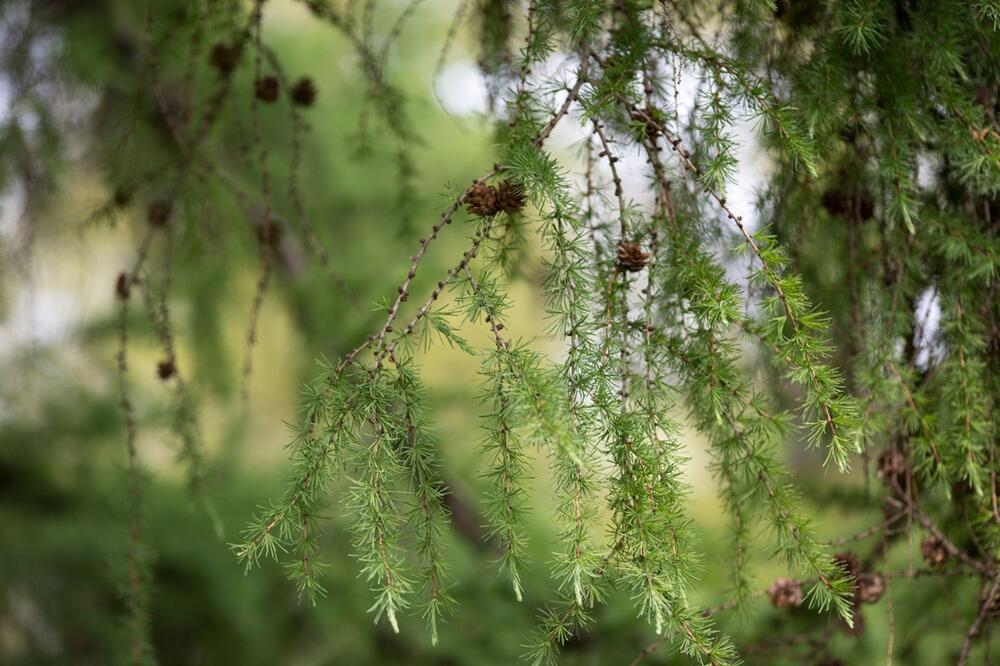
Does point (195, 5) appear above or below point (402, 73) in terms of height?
below

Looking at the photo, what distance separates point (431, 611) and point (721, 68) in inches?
20.8

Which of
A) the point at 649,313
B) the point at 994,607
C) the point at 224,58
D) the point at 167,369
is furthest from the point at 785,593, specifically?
the point at 224,58

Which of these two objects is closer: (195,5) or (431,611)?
(431,611)

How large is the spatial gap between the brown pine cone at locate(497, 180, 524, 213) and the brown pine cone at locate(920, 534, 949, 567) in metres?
0.60

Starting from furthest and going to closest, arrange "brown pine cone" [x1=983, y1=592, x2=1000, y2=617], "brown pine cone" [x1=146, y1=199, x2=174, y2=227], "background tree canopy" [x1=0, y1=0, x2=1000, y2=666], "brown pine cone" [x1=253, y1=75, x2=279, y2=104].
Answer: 1. "brown pine cone" [x1=146, y1=199, x2=174, y2=227]
2. "brown pine cone" [x1=253, y1=75, x2=279, y2=104]
3. "brown pine cone" [x1=983, y1=592, x2=1000, y2=617]
4. "background tree canopy" [x1=0, y1=0, x2=1000, y2=666]

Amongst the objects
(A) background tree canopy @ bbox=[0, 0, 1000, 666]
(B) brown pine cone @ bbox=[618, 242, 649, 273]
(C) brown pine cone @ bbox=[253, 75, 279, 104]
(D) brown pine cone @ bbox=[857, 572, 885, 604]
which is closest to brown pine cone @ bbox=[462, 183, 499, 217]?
(A) background tree canopy @ bbox=[0, 0, 1000, 666]

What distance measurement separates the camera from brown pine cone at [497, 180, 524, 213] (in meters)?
0.76

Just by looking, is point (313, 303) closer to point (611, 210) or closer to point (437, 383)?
point (437, 383)

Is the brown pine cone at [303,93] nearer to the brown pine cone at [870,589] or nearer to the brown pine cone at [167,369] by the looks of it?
the brown pine cone at [167,369]

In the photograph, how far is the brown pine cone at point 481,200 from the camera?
0.76 meters

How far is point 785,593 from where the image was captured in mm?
1018

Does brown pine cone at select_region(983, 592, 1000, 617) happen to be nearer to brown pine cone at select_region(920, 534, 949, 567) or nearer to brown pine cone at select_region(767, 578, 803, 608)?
brown pine cone at select_region(920, 534, 949, 567)

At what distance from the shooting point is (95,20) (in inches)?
77.5

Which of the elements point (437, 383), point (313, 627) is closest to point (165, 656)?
point (313, 627)
